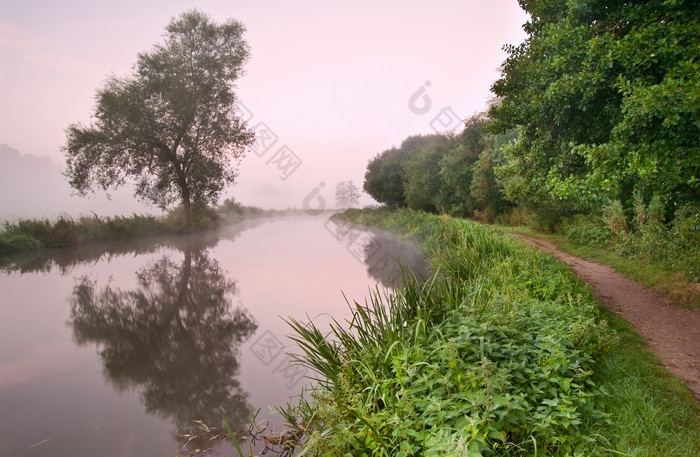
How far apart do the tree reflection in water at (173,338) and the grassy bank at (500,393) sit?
163 cm

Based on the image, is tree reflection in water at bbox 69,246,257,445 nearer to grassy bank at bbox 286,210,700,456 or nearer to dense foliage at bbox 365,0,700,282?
grassy bank at bbox 286,210,700,456

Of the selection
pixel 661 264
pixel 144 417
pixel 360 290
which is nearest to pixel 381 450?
pixel 144 417

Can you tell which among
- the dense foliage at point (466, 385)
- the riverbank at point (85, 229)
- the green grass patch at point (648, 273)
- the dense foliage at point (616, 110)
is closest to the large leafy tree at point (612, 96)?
the dense foliage at point (616, 110)

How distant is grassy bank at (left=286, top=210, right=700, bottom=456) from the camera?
2.91 metres

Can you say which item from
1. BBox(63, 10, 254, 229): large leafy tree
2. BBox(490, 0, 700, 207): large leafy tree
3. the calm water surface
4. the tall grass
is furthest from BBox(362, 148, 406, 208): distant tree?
the tall grass

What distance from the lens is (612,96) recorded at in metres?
6.48

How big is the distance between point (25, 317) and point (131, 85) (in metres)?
17.3

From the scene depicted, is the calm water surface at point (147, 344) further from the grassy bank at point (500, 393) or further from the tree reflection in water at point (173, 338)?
the grassy bank at point (500, 393)

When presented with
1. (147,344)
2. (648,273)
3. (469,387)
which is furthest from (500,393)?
(648,273)

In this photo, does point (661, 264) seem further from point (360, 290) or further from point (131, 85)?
point (131, 85)

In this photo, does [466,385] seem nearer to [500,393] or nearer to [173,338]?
[500,393]

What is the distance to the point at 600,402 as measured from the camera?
3.53 meters

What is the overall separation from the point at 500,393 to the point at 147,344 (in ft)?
21.8

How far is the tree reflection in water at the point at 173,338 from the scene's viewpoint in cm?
510
